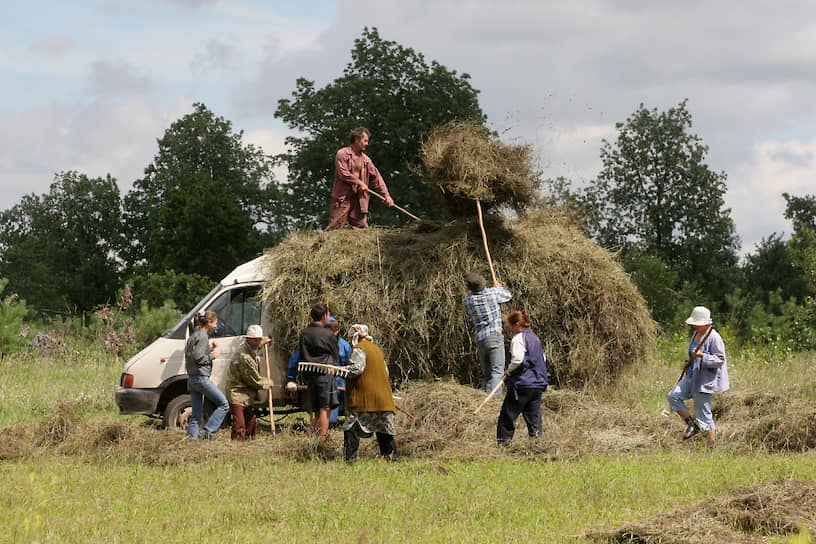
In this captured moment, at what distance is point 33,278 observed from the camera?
56.3 metres

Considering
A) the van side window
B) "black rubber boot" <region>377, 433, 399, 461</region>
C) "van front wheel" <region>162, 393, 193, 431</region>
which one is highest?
the van side window

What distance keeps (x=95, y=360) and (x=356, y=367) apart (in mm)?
13235

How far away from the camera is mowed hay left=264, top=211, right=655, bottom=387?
40.4 feet

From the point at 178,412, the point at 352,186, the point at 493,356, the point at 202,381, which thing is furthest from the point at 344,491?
the point at 352,186

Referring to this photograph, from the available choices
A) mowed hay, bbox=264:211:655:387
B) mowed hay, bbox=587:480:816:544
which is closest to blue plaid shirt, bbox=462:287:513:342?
mowed hay, bbox=264:211:655:387

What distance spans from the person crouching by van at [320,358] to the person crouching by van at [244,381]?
0.85 metres

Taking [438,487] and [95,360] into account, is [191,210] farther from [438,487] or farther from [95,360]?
[438,487]

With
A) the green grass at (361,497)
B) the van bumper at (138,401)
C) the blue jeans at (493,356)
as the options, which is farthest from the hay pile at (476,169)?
the van bumper at (138,401)

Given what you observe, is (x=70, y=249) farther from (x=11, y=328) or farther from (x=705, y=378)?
(x=705, y=378)

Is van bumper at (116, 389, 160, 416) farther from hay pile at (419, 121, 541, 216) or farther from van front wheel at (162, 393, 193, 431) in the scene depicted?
hay pile at (419, 121, 541, 216)

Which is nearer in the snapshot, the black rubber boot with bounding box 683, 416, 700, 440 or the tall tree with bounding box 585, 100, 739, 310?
the black rubber boot with bounding box 683, 416, 700, 440

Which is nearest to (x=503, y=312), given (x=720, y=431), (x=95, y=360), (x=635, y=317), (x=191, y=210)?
(x=635, y=317)

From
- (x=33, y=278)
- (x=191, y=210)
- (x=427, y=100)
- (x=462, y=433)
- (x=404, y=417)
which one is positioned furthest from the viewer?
(x=33, y=278)

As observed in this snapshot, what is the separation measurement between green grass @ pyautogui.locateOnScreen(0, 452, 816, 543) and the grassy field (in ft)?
0.05
